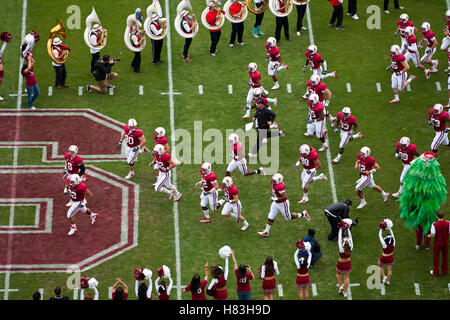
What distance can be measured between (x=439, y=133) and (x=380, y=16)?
6838mm

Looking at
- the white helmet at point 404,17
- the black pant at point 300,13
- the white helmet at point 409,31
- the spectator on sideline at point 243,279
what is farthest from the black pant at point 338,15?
the spectator on sideline at point 243,279

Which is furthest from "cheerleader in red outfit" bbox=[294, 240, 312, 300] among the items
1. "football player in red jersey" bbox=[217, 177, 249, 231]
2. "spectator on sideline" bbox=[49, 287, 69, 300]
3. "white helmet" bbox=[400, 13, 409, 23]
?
"white helmet" bbox=[400, 13, 409, 23]

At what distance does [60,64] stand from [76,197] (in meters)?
5.99

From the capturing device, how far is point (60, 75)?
1251 inches

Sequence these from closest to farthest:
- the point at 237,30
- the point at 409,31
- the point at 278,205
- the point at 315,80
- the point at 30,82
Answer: the point at 278,205
the point at 315,80
the point at 30,82
the point at 409,31
the point at 237,30

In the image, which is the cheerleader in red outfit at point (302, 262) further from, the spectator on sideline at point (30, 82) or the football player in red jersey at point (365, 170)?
the spectator on sideline at point (30, 82)

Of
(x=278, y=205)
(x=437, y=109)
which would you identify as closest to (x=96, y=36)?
(x=278, y=205)

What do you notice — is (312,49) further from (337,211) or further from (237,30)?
(337,211)

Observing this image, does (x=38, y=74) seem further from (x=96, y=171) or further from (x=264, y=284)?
(x=264, y=284)

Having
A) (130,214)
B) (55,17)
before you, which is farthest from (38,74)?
(130,214)

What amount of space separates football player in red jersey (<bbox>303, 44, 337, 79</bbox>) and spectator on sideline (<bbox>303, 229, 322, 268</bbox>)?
6671 mm

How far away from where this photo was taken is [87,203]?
2842 cm

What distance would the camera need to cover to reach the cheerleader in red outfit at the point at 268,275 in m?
24.4

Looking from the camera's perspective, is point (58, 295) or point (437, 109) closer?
point (58, 295)
